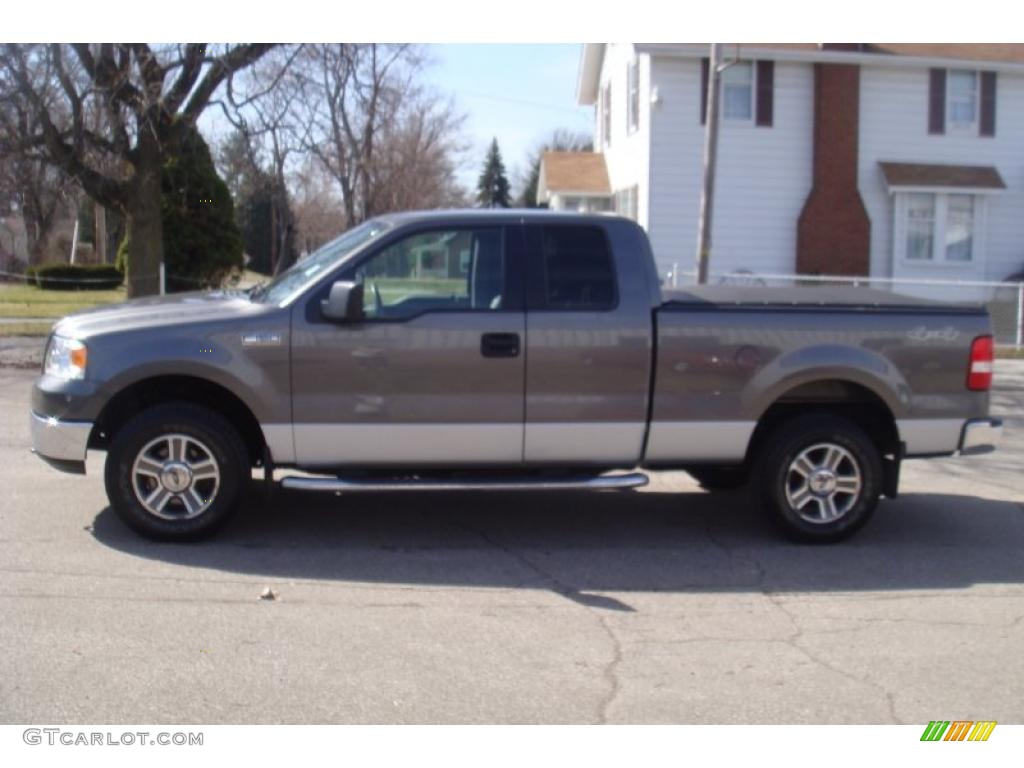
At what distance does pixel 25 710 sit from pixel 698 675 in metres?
2.76

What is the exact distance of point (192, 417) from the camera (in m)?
6.59

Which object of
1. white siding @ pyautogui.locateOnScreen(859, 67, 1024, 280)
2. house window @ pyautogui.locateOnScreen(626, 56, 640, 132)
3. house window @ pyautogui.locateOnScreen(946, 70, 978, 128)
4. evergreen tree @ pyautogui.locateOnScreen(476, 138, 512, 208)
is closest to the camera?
white siding @ pyautogui.locateOnScreen(859, 67, 1024, 280)

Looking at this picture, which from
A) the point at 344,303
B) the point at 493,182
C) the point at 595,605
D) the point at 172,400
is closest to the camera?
the point at 595,605

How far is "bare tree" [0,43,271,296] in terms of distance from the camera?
16047mm

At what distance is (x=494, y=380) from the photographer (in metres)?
6.68

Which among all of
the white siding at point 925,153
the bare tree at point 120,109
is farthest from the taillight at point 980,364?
the white siding at point 925,153

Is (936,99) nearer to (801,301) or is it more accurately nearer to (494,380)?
(801,301)

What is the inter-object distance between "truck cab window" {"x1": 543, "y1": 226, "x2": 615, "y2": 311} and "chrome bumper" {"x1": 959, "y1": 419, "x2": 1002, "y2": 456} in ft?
7.93

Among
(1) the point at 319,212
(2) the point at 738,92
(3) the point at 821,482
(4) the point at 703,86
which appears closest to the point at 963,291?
(2) the point at 738,92

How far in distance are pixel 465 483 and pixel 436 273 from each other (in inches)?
50.3

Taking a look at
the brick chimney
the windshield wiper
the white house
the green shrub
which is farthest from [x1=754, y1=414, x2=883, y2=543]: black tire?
the green shrub

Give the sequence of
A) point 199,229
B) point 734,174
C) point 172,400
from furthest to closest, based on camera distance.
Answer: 1. point 199,229
2. point 734,174
3. point 172,400

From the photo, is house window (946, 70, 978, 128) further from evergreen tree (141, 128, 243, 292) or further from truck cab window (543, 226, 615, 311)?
truck cab window (543, 226, 615, 311)

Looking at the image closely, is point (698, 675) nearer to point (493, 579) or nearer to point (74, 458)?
point (493, 579)
